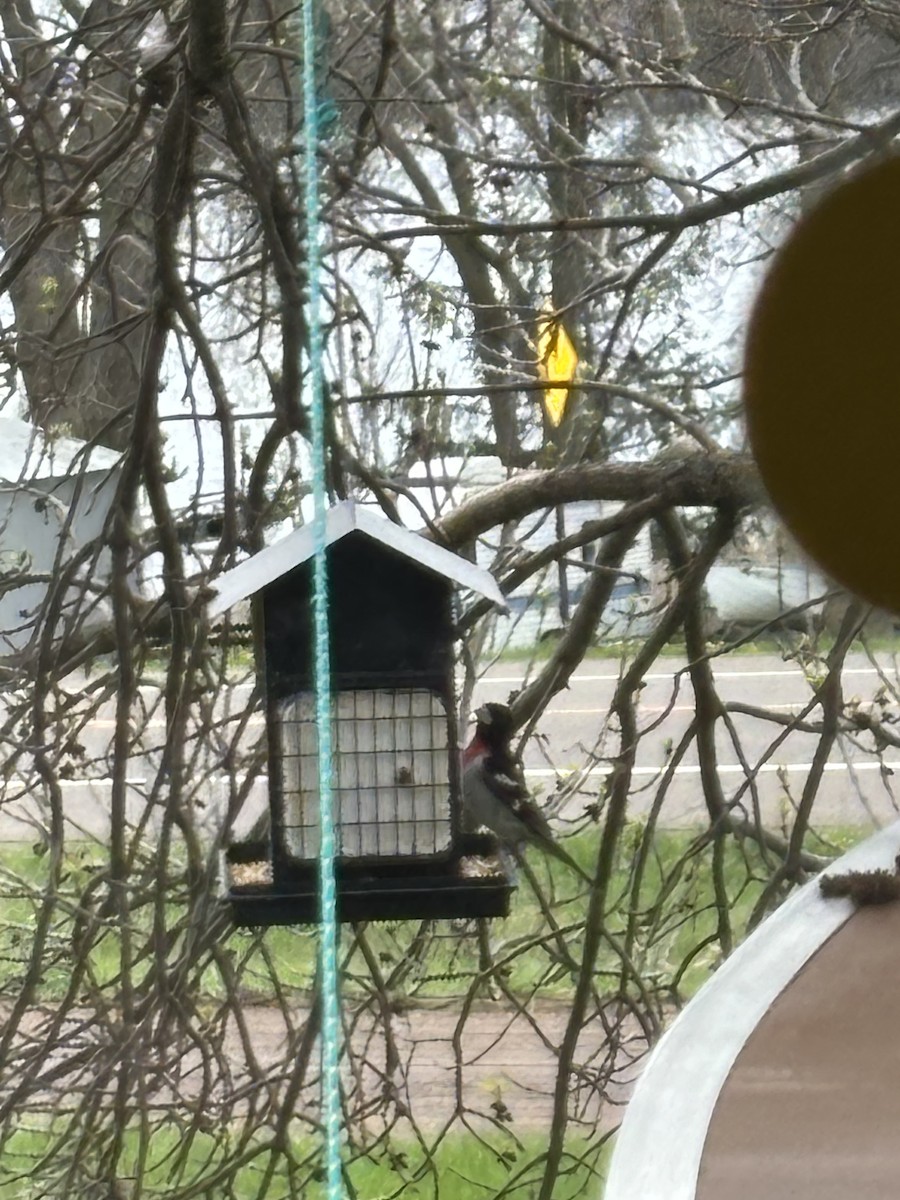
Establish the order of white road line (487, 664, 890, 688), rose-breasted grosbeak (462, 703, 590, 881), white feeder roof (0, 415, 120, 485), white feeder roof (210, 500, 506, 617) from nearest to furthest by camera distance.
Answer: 1. white feeder roof (210, 500, 506, 617)
2. rose-breasted grosbeak (462, 703, 590, 881)
3. white road line (487, 664, 890, 688)
4. white feeder roof (0, 415, 120, 485)

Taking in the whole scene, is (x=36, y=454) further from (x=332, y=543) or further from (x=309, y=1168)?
(x=309, y=1168)

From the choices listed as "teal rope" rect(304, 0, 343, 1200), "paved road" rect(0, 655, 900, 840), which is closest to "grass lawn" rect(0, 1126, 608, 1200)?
"teal rope" rect(304, 0, 343, 1200)

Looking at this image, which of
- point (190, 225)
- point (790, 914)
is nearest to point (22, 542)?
point (190, 225)

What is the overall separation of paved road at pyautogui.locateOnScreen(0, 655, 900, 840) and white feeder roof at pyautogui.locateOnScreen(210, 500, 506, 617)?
1.19 ft

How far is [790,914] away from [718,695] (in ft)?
1.27

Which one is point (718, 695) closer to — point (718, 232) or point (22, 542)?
point (718, 232)

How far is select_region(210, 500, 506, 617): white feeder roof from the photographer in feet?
2.50

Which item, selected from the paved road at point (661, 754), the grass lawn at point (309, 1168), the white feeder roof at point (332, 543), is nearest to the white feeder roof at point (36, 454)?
the paved road at point (661, 754)

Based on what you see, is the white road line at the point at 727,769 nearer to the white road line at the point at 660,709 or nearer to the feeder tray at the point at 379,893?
the white road line at the point at 660,709

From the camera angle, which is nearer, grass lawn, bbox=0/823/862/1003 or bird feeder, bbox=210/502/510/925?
bird feeder, bbox=210/502/510/925

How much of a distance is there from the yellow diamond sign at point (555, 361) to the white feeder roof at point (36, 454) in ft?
1.43

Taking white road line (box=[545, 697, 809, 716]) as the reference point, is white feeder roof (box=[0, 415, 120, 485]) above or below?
above

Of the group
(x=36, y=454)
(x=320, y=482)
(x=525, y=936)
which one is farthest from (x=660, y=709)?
(x=36, y=454)

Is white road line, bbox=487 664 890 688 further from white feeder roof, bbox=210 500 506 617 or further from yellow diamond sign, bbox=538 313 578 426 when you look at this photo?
white feeder roof, bbox=210 500 506 617
